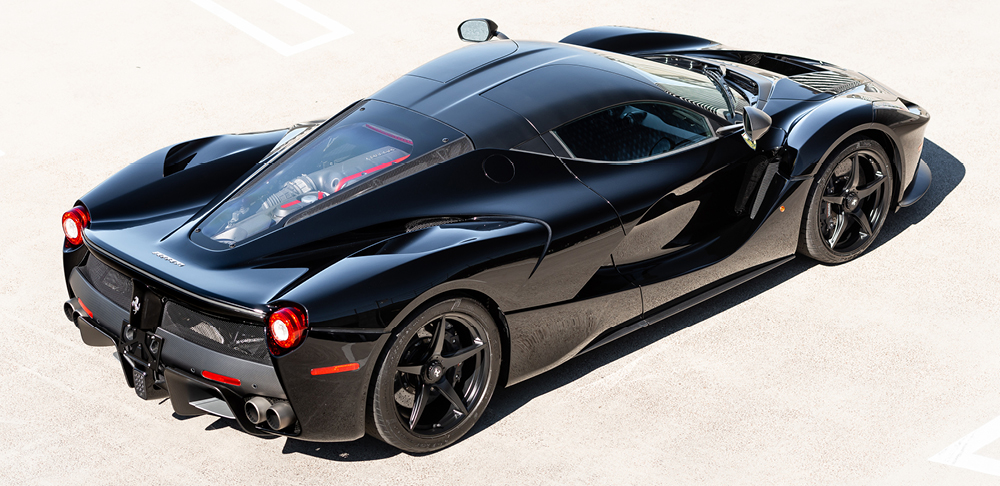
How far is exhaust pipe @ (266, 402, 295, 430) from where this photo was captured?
3.82 metres

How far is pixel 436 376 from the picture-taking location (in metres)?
4.17

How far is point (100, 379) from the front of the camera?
4867 mm

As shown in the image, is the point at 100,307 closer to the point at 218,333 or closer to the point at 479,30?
the point at 218,333

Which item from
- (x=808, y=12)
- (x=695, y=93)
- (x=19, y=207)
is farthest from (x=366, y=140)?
(x=808, y=12)

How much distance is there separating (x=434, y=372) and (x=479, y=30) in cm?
267

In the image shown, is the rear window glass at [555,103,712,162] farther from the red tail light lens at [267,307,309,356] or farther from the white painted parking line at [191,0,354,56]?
the white painted parking line at [191,0,354,56]

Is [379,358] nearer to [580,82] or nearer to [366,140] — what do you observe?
[366,140]

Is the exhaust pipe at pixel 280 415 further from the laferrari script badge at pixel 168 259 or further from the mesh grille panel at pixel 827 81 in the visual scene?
the mesh grille panel at pixel 827 81

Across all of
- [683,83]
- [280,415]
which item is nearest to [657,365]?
[683,83]

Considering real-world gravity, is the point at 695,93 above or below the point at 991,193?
A: above

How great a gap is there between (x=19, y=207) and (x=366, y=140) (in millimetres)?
3493

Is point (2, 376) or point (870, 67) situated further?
point (870, 67)

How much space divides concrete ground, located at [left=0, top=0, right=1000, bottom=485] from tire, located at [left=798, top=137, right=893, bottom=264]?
0.55 ft

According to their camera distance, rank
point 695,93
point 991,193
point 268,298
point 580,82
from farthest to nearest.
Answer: point 991,193 → point 695,93 → point 580,82 → point 268,298
